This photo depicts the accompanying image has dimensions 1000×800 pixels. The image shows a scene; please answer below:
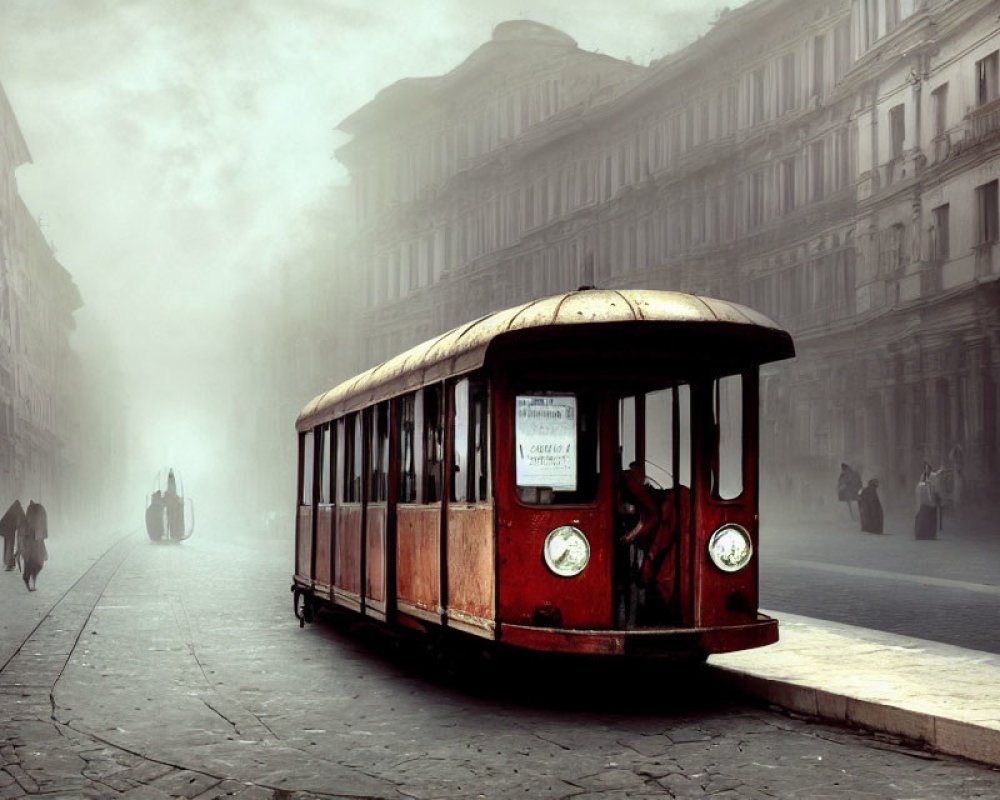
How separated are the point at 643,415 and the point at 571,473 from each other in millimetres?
1416

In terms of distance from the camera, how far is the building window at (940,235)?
111 feet

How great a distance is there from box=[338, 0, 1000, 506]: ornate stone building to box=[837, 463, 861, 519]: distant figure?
55.3 inches

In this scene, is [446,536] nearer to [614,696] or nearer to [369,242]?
[614,696]

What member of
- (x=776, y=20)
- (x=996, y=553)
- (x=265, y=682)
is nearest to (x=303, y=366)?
(x=776, y=20)

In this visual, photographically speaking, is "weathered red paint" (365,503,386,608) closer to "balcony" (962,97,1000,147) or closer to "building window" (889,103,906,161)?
"balcony" (962,97,1000,147)

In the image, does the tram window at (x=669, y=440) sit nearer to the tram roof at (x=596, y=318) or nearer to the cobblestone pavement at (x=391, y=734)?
the tram roof at (x=596, y=318)

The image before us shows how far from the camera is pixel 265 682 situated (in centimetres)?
1046

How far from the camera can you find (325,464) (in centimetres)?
1464

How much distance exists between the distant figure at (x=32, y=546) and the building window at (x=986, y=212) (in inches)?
838

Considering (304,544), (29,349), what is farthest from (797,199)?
(29,349)

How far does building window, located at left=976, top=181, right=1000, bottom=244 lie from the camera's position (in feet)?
104

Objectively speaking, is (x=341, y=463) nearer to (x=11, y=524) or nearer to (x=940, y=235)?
(x=11, y=524)

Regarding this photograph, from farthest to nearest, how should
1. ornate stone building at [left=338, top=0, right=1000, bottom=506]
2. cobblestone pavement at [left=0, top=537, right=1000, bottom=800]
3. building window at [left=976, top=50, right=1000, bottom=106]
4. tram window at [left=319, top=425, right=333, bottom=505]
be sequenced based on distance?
ornate stone building at [left=338, top=0, right=1000, bottom=506] → building window at [left=976, top=50, right=1000, bottom=106] → tram window at [left=319, top=425, right=333, bottom=505] → cobblestone pavement at [left=0, top=537, right=1000, bottom=800]

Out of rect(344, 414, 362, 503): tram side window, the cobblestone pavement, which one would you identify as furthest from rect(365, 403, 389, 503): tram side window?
the cobblestone pavement
